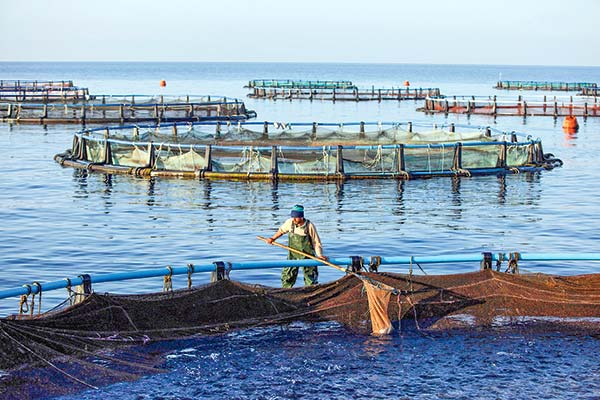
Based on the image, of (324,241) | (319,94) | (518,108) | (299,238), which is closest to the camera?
(299,238)

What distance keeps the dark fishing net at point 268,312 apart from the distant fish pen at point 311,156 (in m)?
18.6

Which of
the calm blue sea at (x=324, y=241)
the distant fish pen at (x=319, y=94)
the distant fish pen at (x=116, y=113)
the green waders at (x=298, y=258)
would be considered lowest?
the calm blue sea at (x=324, y=241)

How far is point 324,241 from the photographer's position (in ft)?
81.1

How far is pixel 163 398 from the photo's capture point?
37.0 ft

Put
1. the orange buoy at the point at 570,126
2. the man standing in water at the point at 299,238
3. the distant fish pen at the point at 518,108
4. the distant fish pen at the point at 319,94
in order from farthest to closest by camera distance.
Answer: the distant fish pen at the point at 319,94, the distant fish pen at the point at 518,108, the orange buoy at the point at 570,126, the man standing in water at the point at 299,238

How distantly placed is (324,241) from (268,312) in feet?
36.2

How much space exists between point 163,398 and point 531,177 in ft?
93.8

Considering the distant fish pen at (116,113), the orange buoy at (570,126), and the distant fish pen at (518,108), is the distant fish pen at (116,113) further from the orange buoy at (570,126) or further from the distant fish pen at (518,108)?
the orange buoy at (570,126)

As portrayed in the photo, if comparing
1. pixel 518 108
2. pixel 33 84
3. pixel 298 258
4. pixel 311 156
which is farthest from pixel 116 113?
pixel 298 258

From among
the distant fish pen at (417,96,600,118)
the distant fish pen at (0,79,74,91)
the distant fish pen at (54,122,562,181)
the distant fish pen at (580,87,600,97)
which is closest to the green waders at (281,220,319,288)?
the distant fish pen at (54,122,562,181)

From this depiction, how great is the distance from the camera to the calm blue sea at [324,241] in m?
12.0

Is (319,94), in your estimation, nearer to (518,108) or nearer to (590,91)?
(518,108)

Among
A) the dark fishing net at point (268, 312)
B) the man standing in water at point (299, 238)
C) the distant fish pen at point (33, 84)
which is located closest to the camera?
the dark fishing net at point (268, 312)

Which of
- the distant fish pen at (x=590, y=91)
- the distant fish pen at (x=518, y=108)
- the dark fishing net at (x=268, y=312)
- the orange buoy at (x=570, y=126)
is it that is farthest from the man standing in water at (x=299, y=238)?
the distant fish pen at (x=590, y=91)
